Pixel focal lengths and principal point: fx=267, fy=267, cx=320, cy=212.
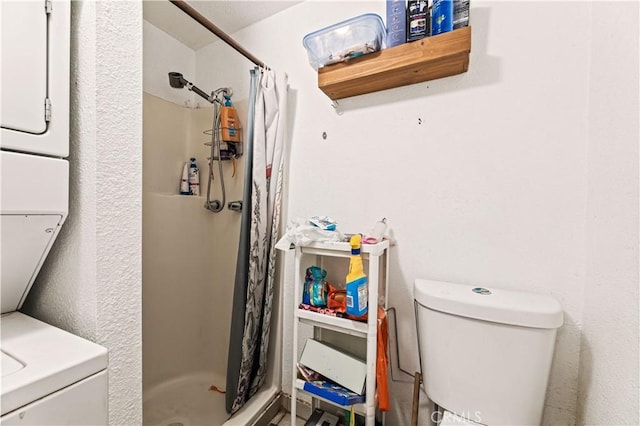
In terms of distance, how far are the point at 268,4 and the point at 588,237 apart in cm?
168

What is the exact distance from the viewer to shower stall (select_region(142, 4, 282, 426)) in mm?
1411

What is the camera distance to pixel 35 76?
0.52 m

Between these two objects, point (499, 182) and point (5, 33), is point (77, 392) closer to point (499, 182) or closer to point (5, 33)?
point (5, 33)

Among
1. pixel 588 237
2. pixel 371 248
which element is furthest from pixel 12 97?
pixel 588 237

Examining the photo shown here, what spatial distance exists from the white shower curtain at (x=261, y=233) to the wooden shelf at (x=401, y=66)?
30cm

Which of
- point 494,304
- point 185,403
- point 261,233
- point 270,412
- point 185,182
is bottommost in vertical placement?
point 185,403

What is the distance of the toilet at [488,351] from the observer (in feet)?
2.46

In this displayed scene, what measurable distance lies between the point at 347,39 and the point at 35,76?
0.96 meters

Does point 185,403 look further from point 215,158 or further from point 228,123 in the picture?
point 228,123

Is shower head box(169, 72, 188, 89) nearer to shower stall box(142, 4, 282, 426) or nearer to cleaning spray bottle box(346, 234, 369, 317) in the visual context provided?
shower stall box(142, 4, 282, 426)

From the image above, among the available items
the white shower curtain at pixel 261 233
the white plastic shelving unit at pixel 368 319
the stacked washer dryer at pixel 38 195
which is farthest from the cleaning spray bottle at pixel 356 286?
the stacked washer dryer at pixel 38 195

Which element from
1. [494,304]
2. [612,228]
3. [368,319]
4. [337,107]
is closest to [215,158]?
[337,107]

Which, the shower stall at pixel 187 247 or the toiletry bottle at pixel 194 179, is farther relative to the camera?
the toiletry bottle at pixel 194 179

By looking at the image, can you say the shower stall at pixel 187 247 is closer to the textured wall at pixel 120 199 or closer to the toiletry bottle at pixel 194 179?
the toiletry bottle at pixel 194 179
